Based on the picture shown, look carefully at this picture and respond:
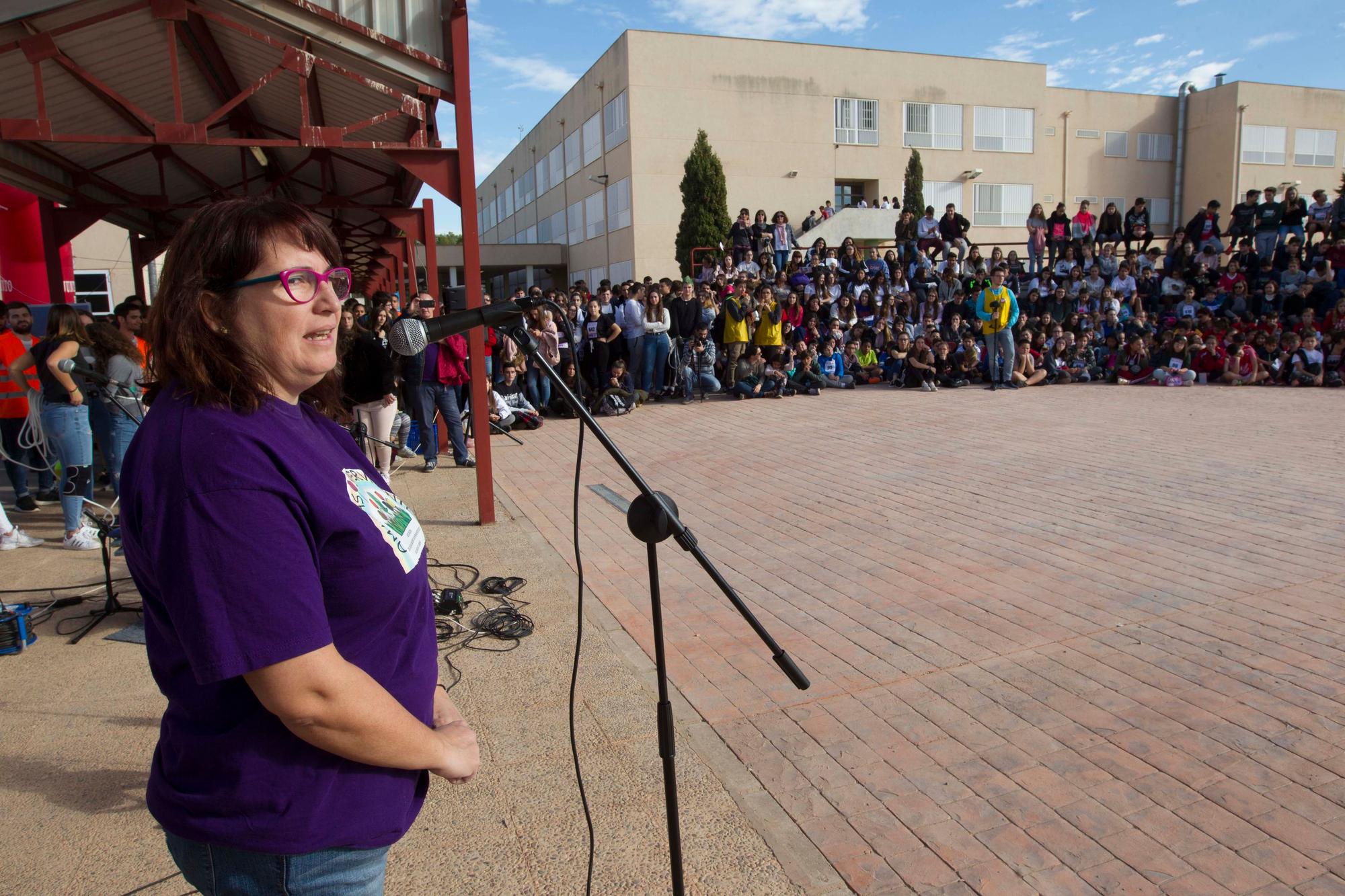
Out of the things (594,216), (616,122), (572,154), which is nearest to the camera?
(616,122)

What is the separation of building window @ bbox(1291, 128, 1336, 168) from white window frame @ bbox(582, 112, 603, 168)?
33.2 meters

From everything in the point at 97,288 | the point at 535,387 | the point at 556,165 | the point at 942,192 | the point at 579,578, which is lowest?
the point at 535,387

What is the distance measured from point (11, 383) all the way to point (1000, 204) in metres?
37.6

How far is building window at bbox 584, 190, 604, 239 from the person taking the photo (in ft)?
117

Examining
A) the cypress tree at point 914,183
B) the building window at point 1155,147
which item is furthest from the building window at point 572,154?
the building window at point 1155,147

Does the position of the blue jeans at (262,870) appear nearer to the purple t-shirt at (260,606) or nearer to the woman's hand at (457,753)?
the purple t-shirt at (260,606)

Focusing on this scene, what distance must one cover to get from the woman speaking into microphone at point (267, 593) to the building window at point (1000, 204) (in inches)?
1541

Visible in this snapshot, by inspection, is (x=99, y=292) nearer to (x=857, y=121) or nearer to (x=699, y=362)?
(x=699, y=362)

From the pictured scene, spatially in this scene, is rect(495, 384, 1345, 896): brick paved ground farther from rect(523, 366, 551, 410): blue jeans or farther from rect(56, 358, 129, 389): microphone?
rect(523, 366, 551, 410): blue jeans

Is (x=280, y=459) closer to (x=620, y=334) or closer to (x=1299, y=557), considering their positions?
(x=1299, y=557)

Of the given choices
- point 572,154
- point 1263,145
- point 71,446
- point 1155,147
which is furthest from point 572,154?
point 71,446

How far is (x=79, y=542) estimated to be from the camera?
20.6ft

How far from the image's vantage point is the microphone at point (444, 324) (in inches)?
72.8

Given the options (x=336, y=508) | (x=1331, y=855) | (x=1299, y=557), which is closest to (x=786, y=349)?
(x=1299, y=557)
